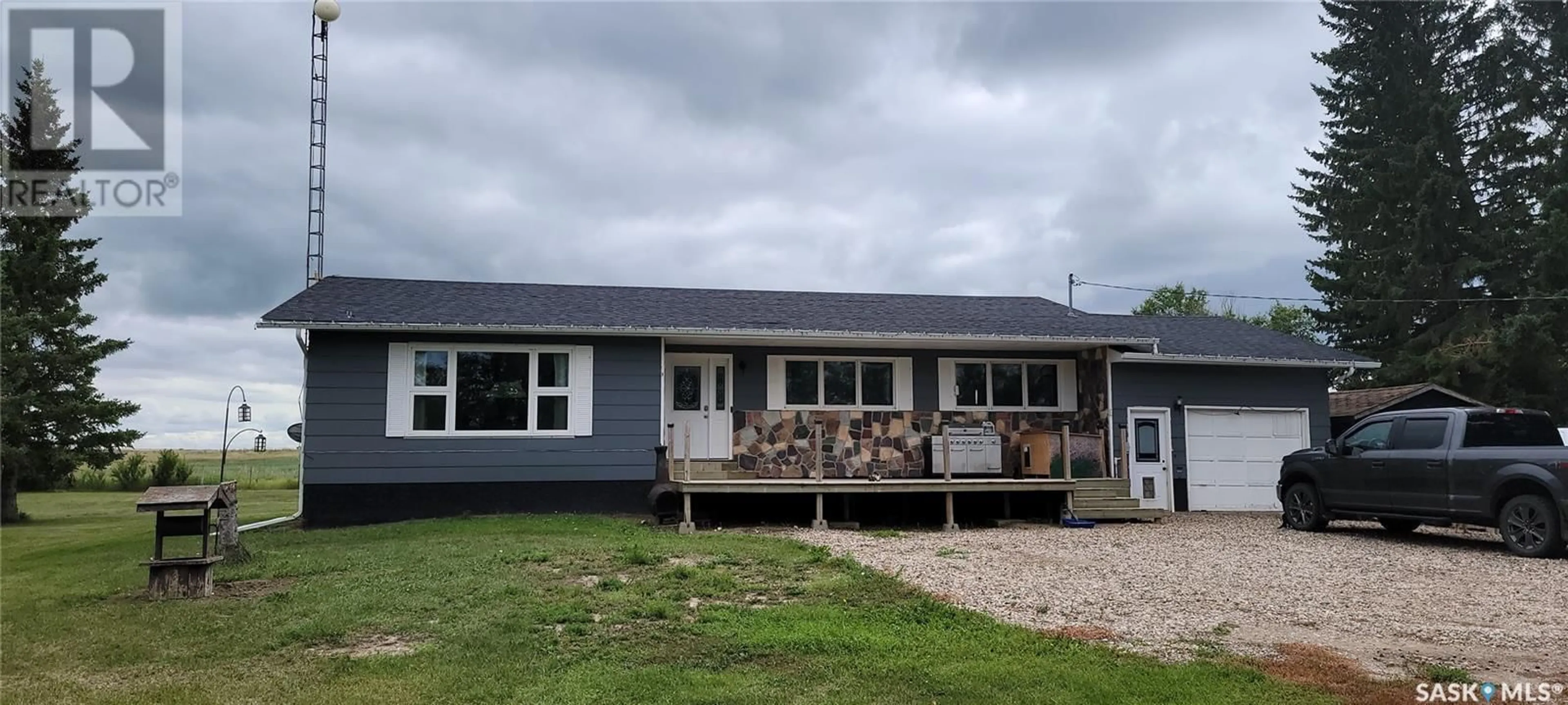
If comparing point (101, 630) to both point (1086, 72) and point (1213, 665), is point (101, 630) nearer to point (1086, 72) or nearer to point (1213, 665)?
point (1213, 665)

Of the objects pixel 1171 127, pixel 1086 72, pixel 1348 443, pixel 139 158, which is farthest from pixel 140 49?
pixel 1171 127

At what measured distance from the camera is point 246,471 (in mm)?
30062

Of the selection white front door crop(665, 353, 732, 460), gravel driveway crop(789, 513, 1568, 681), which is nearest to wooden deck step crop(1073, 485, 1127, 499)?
gravel driveway crop(789, 513, 1568, 681)

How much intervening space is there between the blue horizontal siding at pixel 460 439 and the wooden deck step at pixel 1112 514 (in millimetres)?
6112

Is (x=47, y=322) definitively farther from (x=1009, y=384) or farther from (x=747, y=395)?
(x=1009, y=384)

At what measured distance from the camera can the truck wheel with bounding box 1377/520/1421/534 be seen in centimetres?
1125

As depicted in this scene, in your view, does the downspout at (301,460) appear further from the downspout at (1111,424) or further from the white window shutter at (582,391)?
the downspout at (1111,424)

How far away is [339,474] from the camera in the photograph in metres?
12.3

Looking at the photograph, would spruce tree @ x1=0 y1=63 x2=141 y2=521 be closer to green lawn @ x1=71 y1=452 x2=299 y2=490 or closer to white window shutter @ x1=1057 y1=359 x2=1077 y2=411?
green lawn @ x1=71 y1=452 x2=299 y2=490

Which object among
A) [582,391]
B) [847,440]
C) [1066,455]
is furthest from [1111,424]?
[582,391]

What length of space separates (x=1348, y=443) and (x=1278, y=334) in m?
6.65

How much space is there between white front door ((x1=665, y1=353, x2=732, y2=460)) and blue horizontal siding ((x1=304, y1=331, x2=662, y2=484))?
91 cm

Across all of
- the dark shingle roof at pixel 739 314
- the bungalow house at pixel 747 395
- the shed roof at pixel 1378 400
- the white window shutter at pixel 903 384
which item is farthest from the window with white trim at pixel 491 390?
the shed roof at pixel 1378 400

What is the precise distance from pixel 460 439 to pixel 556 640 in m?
8.06
